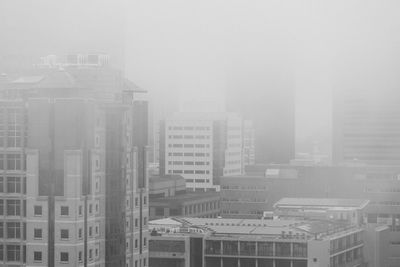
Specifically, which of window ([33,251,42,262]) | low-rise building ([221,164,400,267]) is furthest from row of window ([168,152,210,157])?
window ([33,251,42,262])

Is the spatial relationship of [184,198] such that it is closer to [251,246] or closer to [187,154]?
[251,246]

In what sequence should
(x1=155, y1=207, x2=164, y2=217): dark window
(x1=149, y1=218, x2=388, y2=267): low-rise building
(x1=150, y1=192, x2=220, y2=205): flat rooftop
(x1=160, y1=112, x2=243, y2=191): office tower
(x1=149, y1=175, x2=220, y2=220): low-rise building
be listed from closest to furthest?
1. (x1=149, y1=218, x2=388, y2=267): low-rise building
2. (x1=155, y1=207, x2=164, y2=217): dark window
3. (x1=149, y1=175, x2=220, y2=220): low-rise building
4. (x1=150, y1=192, x2=220, y2=205): flat rooftop
5. (x1=160, y1=112, x2=243, y2=191): office tower

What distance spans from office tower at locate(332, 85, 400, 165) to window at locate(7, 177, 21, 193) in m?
5.24

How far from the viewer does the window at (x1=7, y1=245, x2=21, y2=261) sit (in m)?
8.95

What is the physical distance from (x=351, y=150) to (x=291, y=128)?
1126mm

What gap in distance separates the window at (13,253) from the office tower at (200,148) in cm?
1552

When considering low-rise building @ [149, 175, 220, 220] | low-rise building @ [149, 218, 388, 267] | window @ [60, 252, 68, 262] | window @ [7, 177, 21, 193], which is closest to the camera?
window @ [60, 252, 68, 262]

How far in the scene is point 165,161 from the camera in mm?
25328

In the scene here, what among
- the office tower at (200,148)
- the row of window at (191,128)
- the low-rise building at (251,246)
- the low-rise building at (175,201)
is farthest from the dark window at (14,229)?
the row of window at (191,128)

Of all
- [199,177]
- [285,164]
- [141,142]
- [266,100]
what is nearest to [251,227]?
[141,142]

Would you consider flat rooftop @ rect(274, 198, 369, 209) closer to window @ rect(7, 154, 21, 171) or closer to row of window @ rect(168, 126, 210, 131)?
window @ rect(7, 154, 21, 171)

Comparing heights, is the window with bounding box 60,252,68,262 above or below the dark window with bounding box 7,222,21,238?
below

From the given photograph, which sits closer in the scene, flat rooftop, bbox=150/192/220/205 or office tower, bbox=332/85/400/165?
office tower, bbox=332/85/400/165

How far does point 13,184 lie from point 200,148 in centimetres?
1735
